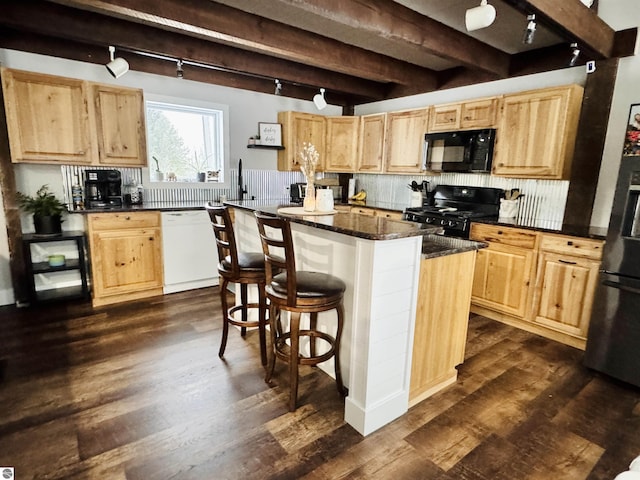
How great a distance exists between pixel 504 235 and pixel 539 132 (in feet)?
3.30

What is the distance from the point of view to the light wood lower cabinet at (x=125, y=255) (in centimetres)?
345

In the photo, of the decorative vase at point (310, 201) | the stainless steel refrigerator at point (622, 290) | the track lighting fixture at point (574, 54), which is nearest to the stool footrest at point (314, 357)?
the decorative vase at point (310, 201)

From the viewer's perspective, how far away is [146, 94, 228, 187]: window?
4137 millimetres

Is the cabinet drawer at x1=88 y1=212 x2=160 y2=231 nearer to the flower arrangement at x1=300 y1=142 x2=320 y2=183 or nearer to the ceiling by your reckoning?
the ceiling

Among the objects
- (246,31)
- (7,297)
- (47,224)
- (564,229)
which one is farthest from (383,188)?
(7,297)

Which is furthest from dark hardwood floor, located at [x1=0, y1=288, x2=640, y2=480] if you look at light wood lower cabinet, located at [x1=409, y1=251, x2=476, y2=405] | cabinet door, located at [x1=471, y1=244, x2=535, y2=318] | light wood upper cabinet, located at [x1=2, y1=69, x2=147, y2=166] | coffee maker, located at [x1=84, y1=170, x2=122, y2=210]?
light wood upper cabinet, located at [x1=2, y1=69, x2=147, y2=166]

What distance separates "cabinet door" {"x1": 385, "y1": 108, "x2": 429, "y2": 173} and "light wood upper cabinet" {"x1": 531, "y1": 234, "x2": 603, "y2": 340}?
1.86 meters

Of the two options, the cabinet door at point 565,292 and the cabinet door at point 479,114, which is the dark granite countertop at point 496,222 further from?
the cabinet door at point 479,114

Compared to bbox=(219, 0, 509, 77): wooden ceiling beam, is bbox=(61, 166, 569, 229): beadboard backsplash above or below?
below

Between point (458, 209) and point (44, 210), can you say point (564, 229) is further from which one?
point (44, 210)

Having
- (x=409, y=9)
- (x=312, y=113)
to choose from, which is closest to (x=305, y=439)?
(x=409, y=9)

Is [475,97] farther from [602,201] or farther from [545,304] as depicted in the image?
[545,304]

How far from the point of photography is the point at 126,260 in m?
3.61

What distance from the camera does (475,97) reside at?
4.08 metres
